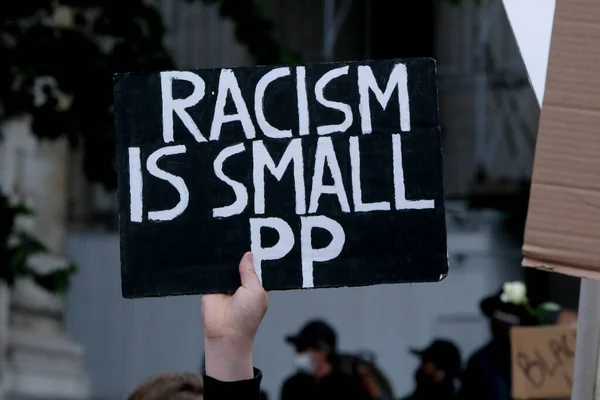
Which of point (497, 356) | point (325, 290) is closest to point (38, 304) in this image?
point (325, 290)

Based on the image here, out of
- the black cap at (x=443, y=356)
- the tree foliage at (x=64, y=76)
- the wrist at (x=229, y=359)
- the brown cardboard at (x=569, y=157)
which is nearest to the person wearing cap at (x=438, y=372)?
the black cap at (x=443, y=356)

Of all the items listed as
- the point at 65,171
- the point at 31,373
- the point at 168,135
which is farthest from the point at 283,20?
the point at 168,135

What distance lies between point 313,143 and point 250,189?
0.56 ft

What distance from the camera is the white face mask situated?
→ 7.14 metres

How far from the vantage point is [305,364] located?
23.6ft

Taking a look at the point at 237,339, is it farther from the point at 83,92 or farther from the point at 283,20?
the point at 283,20

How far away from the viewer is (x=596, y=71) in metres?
2.64

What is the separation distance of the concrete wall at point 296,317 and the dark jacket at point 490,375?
4390 millimetres

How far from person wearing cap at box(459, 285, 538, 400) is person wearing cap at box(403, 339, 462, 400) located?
0.50 feet

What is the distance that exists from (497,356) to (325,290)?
14.4 ft

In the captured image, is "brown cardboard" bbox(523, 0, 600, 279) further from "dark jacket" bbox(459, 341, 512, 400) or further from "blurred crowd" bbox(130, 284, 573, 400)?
"dark jacket" bbox(459, 341, 512, 400)

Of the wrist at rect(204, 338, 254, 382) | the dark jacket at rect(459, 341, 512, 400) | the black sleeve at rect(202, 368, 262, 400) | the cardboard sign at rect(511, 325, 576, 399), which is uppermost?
the wrist at rect(204, 338, 254, 382)

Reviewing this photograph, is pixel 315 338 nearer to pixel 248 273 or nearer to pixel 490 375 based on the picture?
pixel 490 375

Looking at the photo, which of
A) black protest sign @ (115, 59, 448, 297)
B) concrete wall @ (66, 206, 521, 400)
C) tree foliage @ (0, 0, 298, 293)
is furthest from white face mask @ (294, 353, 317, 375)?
black protest sign @ (115, 59, 448, 297)
